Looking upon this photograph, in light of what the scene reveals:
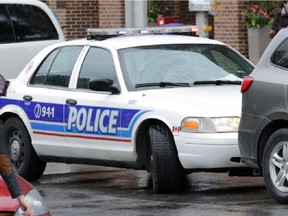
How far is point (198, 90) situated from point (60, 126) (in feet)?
5.25

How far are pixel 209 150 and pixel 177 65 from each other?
1.48 meters

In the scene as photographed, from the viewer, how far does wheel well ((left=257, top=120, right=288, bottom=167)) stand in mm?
9836

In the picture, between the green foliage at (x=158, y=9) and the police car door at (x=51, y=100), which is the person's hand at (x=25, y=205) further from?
the green foliage at (x=158, y=9)

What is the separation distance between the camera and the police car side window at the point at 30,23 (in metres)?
17.1

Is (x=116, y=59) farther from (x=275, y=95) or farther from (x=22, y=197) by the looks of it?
(x=22, y=197)

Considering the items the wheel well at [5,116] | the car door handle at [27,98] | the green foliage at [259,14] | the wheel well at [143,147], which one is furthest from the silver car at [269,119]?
the green foliage at [259,14]

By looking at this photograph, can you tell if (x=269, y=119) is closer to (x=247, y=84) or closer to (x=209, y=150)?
(x=247, y=84)

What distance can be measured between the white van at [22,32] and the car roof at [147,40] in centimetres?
472

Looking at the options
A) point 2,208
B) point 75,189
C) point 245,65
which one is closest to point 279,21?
point 245,65

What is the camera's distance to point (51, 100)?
1205 centimetres

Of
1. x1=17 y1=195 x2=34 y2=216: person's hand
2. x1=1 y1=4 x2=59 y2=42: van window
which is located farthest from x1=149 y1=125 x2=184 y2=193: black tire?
x1=1 y1=4 x2=59 y2=42: van window

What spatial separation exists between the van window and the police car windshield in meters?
5.54

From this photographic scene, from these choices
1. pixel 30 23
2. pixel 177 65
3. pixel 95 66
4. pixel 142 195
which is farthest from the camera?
pixel 30 23

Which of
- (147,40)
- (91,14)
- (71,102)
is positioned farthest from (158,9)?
(71,102)
